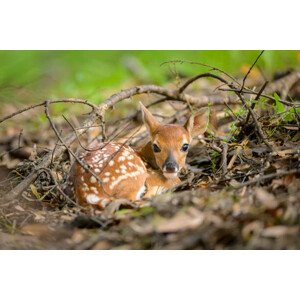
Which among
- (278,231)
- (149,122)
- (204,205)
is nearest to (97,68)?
(149,122)

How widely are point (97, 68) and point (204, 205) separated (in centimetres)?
352

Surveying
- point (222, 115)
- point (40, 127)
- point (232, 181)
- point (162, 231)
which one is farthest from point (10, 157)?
point (162, 231)

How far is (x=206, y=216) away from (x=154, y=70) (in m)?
3.84

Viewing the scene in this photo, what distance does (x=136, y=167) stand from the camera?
3.52 m

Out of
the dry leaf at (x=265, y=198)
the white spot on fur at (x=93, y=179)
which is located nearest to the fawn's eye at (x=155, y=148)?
the white spot on fur at (x=93, y=179)

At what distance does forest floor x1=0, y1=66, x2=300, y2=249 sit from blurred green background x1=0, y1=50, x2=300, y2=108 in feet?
2.30

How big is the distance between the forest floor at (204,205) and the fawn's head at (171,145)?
10cm

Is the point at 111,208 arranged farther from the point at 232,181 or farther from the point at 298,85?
the point at 298,85

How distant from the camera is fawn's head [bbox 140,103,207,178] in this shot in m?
3.52

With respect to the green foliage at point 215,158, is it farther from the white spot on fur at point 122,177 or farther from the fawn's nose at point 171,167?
the white spot on fur at point 122,177

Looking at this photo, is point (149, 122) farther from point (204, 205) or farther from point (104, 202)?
point (204, 205)

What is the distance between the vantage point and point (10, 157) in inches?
180

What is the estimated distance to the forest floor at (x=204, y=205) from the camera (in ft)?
8.83

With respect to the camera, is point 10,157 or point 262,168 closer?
point 262,168
